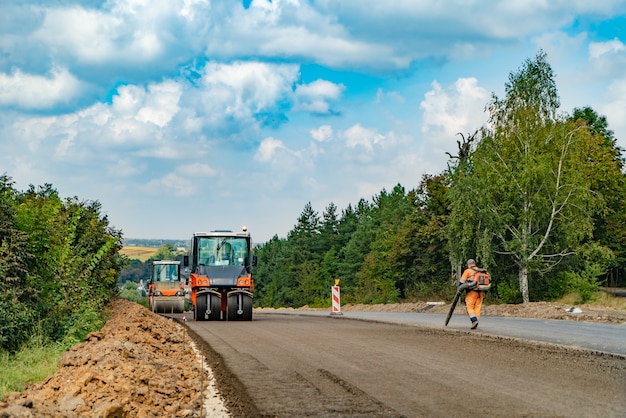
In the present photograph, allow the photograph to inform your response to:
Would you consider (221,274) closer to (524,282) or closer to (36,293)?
(36,293)

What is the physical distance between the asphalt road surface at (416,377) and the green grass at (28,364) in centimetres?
293

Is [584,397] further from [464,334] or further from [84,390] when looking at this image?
[464,334]

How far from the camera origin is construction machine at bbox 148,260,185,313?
4294 cm

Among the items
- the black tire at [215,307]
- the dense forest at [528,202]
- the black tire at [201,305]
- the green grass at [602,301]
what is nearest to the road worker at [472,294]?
the black tire at [215,307]

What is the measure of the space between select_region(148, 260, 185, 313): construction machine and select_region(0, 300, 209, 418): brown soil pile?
1128 inches

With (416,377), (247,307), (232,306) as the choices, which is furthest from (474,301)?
(416,377)

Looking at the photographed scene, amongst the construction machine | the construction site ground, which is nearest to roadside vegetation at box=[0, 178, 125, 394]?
the construction site ground

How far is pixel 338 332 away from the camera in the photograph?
2141 cm

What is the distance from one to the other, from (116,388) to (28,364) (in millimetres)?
5621

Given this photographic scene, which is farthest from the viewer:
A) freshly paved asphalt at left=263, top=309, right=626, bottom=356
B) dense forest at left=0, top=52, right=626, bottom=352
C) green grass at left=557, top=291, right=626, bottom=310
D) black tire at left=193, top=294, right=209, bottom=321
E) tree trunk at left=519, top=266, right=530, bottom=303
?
tree trunk at left=519, top=266, right=530, bottom=303

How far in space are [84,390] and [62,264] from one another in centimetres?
1192

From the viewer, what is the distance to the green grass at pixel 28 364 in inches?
483

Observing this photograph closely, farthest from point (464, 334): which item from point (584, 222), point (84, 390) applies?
point (584, 222)

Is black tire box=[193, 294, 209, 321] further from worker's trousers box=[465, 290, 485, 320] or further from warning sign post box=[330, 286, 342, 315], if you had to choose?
worker's trousers box=[465, 290, 485, 320]
